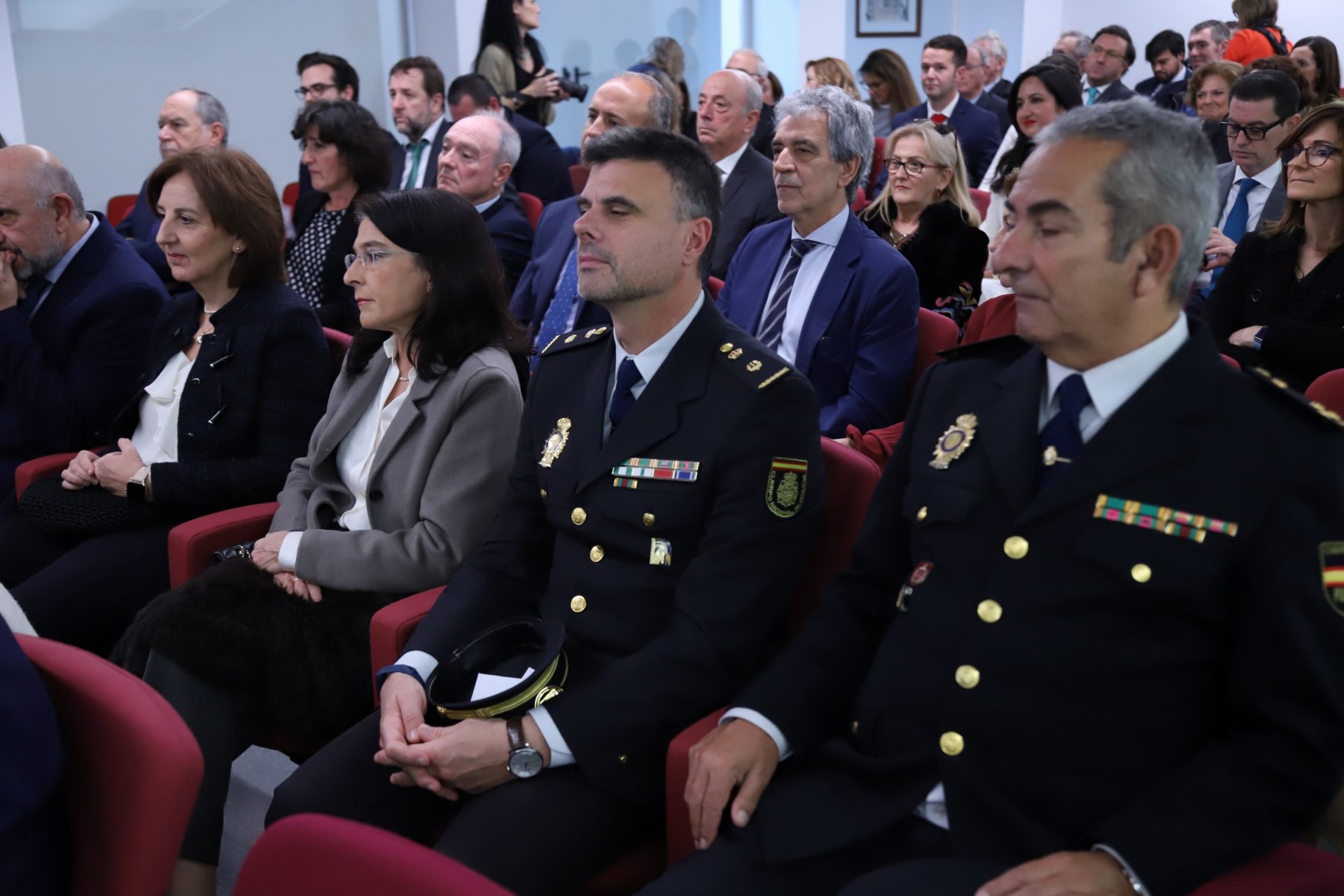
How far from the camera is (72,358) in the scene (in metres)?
2.83

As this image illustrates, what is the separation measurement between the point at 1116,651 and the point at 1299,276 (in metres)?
2.23

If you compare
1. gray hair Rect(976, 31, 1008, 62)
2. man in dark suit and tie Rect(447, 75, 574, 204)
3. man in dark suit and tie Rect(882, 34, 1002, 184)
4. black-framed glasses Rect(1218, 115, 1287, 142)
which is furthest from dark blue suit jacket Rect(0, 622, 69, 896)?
gray hair Rect(976, 31, 1008, 62)

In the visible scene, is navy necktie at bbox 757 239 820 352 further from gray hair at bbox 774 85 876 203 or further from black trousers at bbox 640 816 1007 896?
black trousers at bbox 640 816 1007 896

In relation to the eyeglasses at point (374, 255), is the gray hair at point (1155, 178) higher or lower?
higher

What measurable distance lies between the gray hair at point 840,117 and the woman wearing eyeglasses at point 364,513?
3.83 feet

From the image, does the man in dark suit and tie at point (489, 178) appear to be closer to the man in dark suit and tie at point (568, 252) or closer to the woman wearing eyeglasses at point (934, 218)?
the man in dark suit and tie at point (568, 252)

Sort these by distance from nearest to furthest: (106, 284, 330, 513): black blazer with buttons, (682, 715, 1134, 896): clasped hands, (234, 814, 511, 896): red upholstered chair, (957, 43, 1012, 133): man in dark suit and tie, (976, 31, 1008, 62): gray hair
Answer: (234, 814, 511, 896): red upholstered chair
(682, 715, 1134, 896): clasped hands
(106, 284, 330, 513): black blazer with buttons
(957, 43, 1012, 133): man in dark suit and tie
(976, 31, 1008, 62): gray hair

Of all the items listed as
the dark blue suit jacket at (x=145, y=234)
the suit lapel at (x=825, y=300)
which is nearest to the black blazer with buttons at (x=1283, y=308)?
the suit lapel at (x=825, y=300)

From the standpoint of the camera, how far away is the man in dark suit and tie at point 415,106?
568 cm

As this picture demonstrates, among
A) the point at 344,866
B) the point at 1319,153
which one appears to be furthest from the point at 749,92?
the point at 344,866

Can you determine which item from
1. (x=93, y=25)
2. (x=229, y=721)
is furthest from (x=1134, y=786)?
(x=93, y=25)

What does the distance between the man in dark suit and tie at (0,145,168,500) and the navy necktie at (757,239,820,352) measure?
154 cm

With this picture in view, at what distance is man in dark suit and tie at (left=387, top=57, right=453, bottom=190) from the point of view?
5.68 m

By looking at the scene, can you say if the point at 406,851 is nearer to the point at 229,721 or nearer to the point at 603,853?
the point at 603,853
